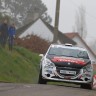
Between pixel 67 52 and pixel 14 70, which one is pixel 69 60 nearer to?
pixel 67 52

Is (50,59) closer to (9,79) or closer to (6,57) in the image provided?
(9,79)

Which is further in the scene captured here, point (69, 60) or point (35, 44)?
point (35, 44)

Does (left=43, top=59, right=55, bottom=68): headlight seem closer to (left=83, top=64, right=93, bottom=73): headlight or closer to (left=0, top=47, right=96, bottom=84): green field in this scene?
(left=83, top=64, right=93, bottom=73): headlight

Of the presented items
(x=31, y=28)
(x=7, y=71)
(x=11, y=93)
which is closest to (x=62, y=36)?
(x=31, y=28)

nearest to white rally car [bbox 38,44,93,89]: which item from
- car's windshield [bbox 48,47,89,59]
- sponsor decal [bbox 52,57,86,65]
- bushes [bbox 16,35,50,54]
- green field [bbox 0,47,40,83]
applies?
sponsor decal [bbox 52,57,86,65]

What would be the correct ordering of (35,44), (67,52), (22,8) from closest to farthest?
(67,52) < (35,44) < (22,8)

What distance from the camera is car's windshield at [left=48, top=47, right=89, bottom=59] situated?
66.8 ft

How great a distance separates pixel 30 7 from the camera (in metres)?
106

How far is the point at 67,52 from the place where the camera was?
67.9 feet

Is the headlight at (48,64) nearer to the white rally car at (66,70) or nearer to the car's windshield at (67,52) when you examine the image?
the white rally car at (66,70)

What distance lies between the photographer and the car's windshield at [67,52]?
20.4m

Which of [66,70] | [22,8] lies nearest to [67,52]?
[66,70]

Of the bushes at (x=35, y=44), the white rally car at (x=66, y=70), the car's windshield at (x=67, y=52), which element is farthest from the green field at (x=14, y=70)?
the bushes at (x=35, y=44)

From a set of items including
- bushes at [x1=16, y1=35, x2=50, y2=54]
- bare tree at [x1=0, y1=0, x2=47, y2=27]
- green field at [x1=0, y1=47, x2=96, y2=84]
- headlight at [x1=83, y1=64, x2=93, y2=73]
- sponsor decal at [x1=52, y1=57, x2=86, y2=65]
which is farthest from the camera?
bare tree at [x1=0, y1=0, x2=47, y2=27]
